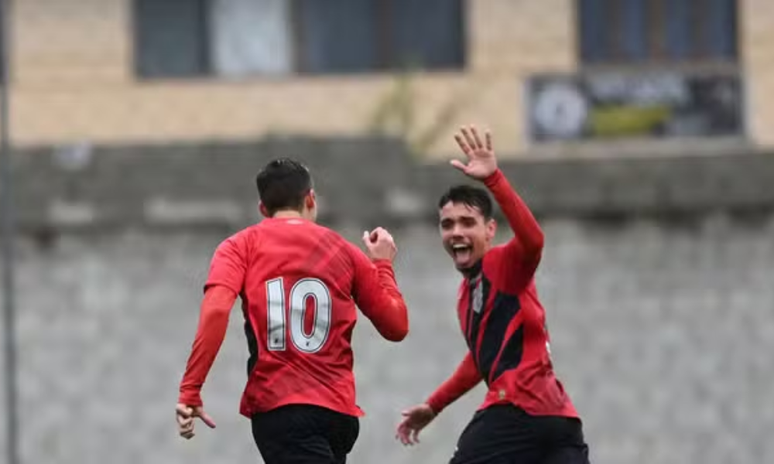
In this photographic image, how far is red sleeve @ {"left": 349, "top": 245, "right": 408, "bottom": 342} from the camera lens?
360 inches

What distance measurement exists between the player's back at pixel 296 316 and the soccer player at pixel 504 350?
39.5 inches

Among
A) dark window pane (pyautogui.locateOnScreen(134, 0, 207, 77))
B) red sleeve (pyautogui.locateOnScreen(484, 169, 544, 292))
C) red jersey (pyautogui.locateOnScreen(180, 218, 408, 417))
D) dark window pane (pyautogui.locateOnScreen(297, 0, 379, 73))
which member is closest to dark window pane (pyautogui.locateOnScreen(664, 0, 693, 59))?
dark window pane (pyautogui.locateOnScreen(297, 0, 379, 73))

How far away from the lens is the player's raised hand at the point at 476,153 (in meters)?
9.45

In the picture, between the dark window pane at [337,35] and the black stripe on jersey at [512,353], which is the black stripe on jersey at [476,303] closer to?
the black stripe on jersey at [512,353]

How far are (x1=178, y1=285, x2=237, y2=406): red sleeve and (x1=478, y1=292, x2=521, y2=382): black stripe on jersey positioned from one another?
1505 mm

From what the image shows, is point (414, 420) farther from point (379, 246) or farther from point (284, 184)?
point (284, 184)

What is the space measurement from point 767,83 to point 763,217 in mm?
5925

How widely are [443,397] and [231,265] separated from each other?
2.03 m

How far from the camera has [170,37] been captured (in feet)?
84.2

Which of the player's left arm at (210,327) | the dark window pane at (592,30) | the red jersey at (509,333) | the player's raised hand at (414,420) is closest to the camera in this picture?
the player's left arm at (210,327)

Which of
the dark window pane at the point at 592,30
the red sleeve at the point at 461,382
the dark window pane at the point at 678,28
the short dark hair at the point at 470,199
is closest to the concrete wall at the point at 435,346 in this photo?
the dark window pane at the point at 592,30

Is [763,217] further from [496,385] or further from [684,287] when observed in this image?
[496,385]

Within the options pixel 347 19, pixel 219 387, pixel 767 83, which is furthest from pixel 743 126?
pixel 219 387

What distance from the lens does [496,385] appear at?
1012 centimetres
